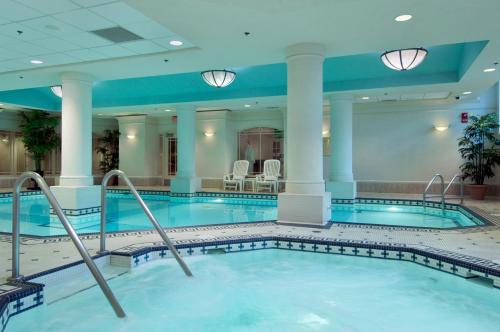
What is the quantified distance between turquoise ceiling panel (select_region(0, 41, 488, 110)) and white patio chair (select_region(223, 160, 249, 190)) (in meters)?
3.38

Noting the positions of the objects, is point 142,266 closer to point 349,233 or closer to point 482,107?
point 349,233

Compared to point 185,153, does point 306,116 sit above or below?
above

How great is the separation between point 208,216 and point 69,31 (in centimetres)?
468

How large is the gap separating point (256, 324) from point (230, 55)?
187 inches

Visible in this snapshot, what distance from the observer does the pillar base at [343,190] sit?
10.3m

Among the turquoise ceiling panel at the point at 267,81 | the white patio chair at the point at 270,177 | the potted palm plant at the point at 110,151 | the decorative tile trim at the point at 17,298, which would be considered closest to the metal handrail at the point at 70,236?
the decorative tile trim at the point at 17,298

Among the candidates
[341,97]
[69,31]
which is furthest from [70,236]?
[341,97]

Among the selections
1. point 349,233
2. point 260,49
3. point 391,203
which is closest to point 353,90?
point 391,203

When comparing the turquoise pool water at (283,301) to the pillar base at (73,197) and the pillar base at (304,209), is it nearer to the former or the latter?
the pillar base at (304,209)

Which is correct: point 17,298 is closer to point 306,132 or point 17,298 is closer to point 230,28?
point 230,28

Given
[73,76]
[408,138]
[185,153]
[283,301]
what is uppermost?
[73,76]

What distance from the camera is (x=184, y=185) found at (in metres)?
12.1

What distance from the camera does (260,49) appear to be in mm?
6273

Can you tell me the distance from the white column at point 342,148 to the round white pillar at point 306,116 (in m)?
4.33
